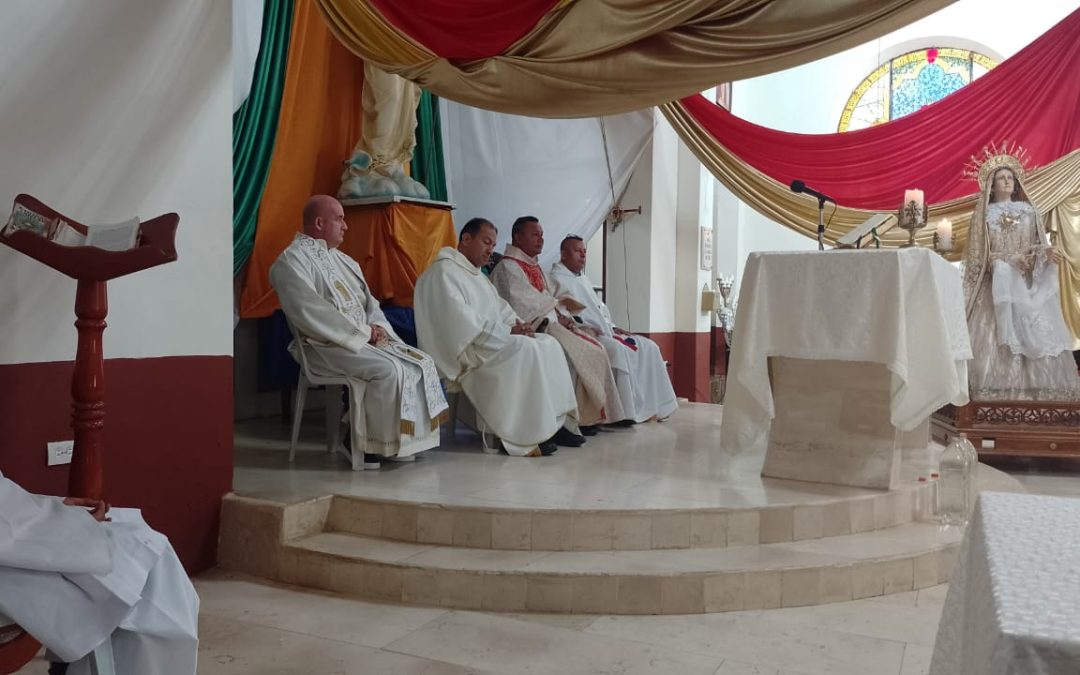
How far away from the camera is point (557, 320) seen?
532 cm

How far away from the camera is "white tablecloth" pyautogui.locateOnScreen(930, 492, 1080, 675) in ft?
2.13

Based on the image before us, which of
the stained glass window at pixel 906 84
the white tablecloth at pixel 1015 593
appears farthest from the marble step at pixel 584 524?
the stained glass window at pixel 906 84

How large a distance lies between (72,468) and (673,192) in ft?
21.2

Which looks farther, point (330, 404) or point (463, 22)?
point (330, 404)

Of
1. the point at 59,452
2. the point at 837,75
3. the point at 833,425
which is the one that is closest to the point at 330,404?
the point at 59,452

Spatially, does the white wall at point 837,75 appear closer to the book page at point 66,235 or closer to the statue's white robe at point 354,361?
the statue's white robe at point 354,361

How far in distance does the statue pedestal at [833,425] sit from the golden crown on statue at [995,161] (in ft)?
10.3

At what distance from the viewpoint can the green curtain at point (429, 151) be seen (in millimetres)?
6227

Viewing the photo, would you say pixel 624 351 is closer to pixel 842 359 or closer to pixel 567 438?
pixel 567 438

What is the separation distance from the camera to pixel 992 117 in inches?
249

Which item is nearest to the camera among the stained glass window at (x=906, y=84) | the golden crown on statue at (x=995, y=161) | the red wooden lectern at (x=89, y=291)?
the red wooden lectern at (x=89, y=291)

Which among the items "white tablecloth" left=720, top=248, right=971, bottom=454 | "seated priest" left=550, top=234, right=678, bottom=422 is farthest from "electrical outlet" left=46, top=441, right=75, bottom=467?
"seated priest" left=550, top=234, right=678, bottom=422

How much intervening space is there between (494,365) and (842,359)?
169 centimetres

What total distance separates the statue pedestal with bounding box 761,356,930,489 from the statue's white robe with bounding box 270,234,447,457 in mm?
1629
